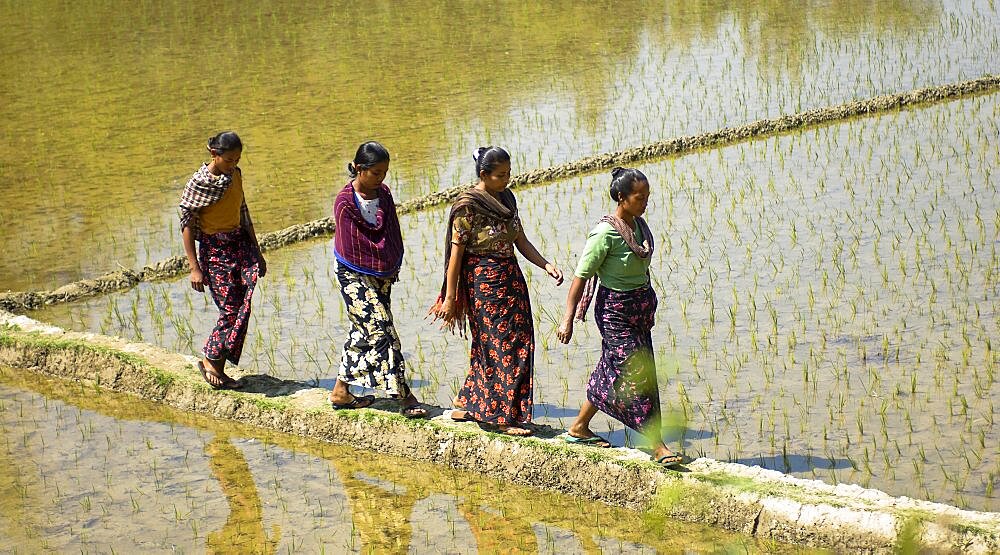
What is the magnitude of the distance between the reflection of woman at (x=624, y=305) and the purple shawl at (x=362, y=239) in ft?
2.93

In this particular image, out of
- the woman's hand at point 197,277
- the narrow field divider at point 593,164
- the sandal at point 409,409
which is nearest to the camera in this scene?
the sandal at point 409,409

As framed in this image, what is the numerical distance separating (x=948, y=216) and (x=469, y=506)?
4395 mm

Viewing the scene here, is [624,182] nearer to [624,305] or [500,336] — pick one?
[624,305]

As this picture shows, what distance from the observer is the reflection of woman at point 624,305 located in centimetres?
430

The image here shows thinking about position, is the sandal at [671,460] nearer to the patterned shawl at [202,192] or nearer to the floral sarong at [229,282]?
the floral sarong at [229,282]

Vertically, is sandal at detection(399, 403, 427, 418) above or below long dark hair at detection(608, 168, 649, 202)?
below

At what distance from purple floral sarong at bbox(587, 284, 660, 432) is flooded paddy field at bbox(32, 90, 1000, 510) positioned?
10.5 inches

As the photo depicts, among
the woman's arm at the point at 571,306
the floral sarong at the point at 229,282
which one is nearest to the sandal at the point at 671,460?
the woman's arm at the point at 571,306

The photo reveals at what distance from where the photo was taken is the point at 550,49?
1502 centimetres

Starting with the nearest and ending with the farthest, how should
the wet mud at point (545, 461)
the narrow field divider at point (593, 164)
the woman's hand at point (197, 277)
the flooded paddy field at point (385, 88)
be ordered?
1. the wet mud at point (545, 461)
2. the woman's hand at point (197, 277)
3. the narrow field divider at point (593, 164)
4. the flooded paddy field at point (385, 88)

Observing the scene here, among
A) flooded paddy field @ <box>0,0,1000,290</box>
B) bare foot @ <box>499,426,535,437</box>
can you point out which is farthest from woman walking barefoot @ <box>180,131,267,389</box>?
flooded paddy field @ <box>0,0,1000,290</box>

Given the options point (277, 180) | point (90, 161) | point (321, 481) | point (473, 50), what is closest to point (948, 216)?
point (321, 481)

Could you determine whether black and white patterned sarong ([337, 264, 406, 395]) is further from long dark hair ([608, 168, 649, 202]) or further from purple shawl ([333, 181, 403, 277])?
long dark hair ([608, 168, 649, 202])

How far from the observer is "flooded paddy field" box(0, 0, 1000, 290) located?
9.61 m
